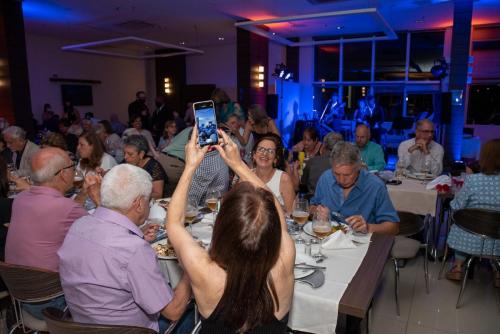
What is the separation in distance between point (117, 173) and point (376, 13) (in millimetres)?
6106

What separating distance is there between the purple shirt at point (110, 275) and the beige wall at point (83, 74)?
11.4 meters

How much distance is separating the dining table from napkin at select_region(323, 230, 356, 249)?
2 centimetres

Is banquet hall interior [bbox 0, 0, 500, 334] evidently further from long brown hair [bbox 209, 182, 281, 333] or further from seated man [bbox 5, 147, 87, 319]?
long brown hair [bbox 209, 182, 281, 333]

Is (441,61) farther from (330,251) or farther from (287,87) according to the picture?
(330,251)

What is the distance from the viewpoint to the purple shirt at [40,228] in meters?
1.96

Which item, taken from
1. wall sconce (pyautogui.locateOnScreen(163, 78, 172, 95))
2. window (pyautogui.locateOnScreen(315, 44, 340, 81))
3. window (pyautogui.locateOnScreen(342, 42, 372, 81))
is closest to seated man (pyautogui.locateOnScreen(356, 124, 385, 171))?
window (pyautogui.locateOnScreen(342, 42, 372, 81))

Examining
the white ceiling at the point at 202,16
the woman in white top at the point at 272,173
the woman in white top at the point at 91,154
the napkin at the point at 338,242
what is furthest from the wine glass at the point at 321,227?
the white ceiling at the point at 202,16

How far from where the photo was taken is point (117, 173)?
168 cm

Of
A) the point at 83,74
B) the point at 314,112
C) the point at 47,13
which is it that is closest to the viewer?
the point at 47,13

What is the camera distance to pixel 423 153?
4.71 m

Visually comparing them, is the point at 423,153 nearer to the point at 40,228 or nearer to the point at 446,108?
the point at 446,108

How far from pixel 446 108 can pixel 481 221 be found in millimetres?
6003

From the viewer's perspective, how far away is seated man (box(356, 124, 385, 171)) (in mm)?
4766

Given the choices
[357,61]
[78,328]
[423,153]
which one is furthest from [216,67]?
[78,328]
